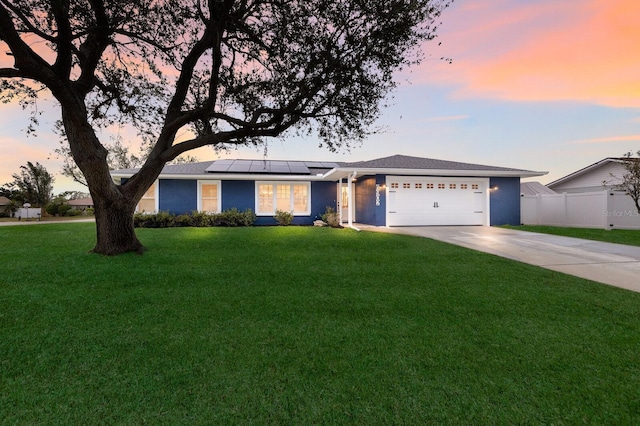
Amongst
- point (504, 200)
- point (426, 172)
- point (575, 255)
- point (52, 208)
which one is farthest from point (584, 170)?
point (52, 208)

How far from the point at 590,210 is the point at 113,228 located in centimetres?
1920

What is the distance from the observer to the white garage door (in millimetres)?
14289

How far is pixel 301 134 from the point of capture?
345 inches

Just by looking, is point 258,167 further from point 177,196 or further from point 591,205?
point 591,205

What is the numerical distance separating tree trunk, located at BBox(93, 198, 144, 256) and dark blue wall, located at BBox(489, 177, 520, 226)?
49.7 ft

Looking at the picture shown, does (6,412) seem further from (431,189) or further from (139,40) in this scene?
(431,189)

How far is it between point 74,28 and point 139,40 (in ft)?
4.44

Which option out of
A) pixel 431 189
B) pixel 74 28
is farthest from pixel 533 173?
pixel 74 28

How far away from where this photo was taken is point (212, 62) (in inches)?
276

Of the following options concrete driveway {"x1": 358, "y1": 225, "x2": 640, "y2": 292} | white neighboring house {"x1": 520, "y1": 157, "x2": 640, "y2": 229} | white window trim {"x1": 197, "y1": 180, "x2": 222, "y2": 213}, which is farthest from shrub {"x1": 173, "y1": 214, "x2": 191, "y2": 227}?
white neighboring house {"x1": 520, "y1": 157, "x2": 640, "y2": 229}

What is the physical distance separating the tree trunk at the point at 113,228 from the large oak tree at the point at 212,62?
0.02 meters

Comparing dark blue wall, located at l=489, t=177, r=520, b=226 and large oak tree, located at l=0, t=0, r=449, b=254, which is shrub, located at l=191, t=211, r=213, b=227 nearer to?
large oak tree, located at l=0, t=0, r=449, b=254

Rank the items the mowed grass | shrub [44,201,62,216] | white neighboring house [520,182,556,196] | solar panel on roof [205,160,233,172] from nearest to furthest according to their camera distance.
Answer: the mowed grass
solar panel on roof [205,160,233,172]
white neighboring house [520,182,556,196]
shrub [44,201,62,216]

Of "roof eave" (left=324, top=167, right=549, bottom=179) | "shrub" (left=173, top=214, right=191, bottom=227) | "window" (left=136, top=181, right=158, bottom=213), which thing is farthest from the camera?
"window" (left=136, top=181, right=158, bottom=213)
